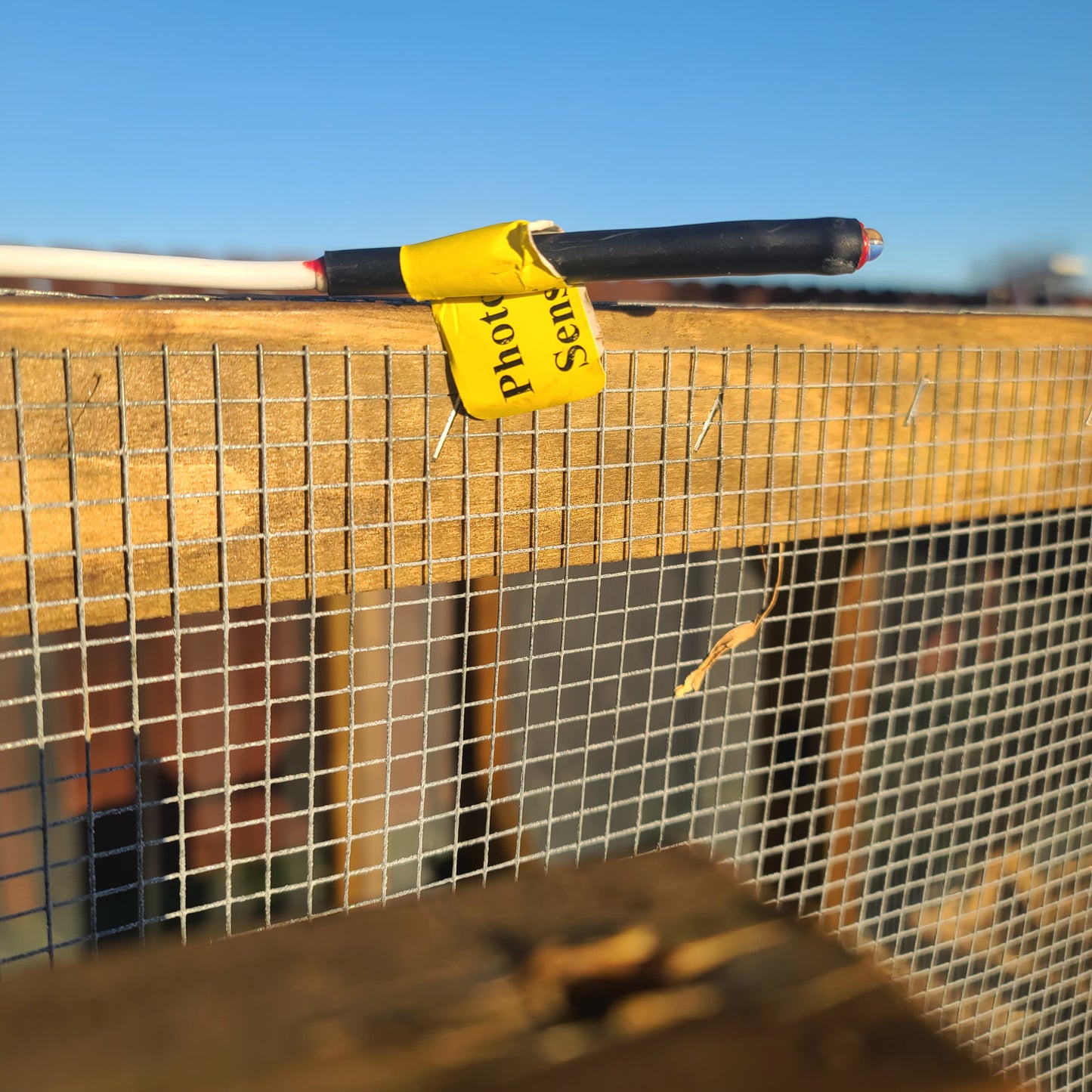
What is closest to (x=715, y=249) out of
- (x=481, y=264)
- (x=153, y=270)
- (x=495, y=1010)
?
(x=481, y=264)

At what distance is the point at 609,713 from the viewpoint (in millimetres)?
812

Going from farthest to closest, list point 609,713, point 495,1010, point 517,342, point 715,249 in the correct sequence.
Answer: point 609,713 → point 517,342 → point 715,249 → point 495,1010

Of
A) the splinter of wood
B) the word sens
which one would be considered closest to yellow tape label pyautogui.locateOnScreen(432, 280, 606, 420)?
the word sens

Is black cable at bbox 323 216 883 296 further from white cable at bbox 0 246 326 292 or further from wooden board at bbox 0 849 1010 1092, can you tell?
wooden board at bbox 0 849 1010 1092

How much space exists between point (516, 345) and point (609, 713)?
13.1 inches

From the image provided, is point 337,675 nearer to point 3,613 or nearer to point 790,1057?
point 3,613

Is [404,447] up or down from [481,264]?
down

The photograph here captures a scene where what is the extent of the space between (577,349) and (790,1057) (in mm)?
547

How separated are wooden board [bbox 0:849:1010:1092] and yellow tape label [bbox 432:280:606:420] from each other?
17.8 inches

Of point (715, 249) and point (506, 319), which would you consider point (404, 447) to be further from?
point (715, 249)

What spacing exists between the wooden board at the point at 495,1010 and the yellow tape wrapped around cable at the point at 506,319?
45cm

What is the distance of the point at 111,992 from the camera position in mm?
261

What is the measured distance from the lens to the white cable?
55cm

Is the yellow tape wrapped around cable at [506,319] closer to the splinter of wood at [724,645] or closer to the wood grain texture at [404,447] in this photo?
the wood grain texture at [404,447]
